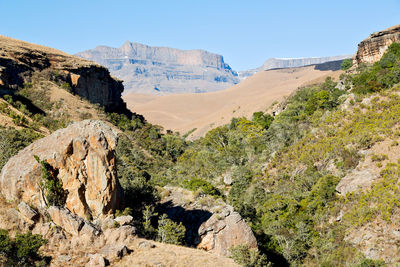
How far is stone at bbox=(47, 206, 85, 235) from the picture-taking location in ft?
57.3

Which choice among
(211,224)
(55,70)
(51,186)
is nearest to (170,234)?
(211,224)

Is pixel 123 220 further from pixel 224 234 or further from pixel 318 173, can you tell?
pixel 318 173

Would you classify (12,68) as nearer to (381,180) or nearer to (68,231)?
(68,231)

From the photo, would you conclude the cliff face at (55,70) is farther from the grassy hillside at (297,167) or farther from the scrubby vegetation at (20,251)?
the scrubby vegetation at (20,251)

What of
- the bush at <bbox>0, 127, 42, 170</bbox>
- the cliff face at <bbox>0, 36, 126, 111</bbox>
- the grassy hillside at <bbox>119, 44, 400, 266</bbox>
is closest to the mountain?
the bush at <bbox>0, 127, 42, 170</bbox>

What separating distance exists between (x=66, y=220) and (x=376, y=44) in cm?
5465

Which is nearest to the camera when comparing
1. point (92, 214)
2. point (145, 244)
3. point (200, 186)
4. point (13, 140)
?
point (145, 244)

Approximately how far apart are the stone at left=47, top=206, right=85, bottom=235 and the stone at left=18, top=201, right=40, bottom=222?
697 millimetres

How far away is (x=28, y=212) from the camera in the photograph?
696 inches

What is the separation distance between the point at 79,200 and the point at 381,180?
876 inches

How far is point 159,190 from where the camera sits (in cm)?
3031

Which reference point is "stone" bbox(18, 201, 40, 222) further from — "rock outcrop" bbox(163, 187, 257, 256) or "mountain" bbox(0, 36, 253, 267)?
"rock outcrop" bbox(163, 187, 257, 256)

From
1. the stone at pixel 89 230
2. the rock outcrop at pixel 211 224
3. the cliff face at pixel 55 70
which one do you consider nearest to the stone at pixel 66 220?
the stone at pixel 89 230

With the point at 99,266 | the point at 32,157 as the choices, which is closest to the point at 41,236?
the point at 99,266
